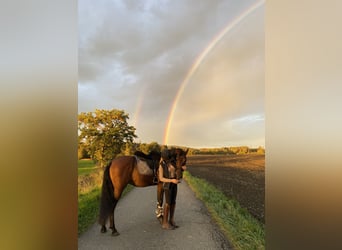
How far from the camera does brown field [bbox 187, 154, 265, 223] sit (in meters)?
2.71

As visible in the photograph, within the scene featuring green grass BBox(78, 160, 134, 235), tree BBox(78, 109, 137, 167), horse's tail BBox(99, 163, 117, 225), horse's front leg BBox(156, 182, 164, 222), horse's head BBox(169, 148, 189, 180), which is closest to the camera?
tree BBox(78, 109, 137, 167)

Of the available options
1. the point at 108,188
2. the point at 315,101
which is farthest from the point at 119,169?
the point at 315,101

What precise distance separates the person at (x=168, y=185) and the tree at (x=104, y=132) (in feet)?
1.70

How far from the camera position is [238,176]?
146 inches

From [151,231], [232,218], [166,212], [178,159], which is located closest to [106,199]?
[151,231]

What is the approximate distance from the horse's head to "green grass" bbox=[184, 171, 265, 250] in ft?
2.25

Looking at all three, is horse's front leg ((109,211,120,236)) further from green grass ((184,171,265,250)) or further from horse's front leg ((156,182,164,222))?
green grass ((184,171,265,250))

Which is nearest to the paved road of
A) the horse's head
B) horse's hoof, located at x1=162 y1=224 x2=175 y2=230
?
horse's hoof, located at x1=162 y1=224 x2=175 y2=230

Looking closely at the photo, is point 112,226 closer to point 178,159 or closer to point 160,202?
point 160,202

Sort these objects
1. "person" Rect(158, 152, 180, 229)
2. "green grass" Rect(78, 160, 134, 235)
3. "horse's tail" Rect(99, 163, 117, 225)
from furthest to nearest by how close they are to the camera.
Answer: "person" Rect(158, 152, 180, 229) → "horse's tail" Rect(99, 163, 117, 225) → "green grass" Rect(78, 160, 134, 235)

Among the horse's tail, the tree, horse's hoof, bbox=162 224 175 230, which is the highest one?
the tree

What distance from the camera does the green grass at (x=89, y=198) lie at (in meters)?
2.20

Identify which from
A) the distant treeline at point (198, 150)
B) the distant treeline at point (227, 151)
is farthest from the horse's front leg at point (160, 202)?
the distant treeline at point (227, 151)

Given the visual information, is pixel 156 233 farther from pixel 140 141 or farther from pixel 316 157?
A: pixel 316 157
